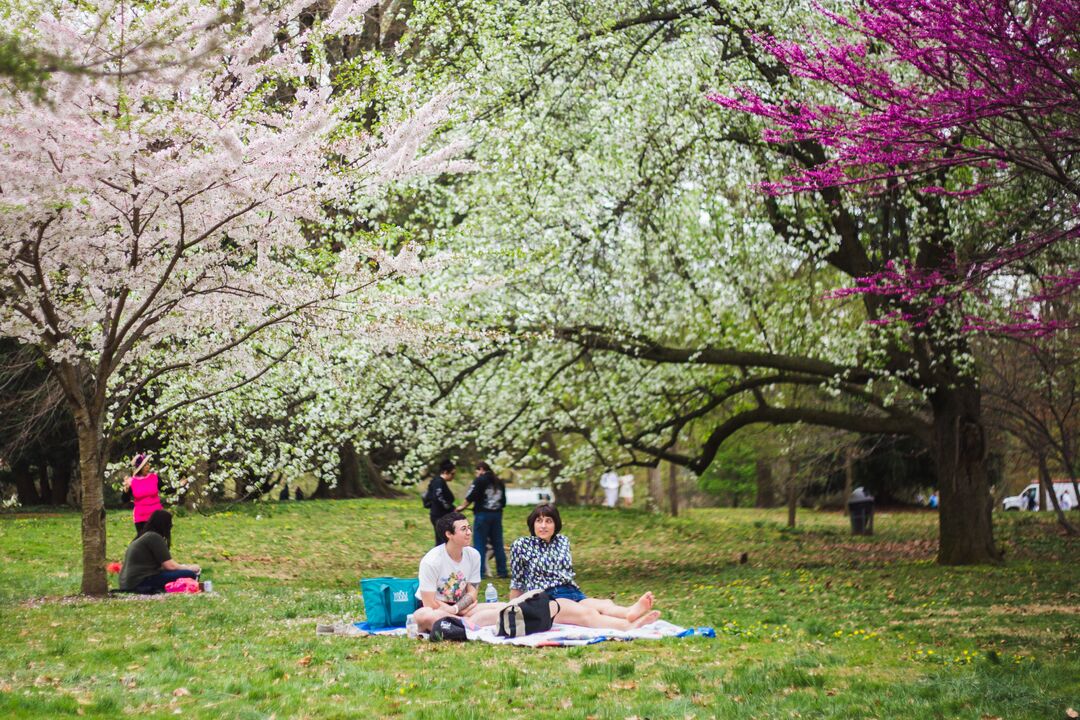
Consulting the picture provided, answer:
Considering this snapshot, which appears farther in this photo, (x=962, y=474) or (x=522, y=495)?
(x=522, y=495)

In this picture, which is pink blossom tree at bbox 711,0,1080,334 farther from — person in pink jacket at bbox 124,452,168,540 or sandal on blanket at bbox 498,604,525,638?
person in pink jacket at bbox 124,452,168,540

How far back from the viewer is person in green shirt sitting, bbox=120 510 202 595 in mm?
12648

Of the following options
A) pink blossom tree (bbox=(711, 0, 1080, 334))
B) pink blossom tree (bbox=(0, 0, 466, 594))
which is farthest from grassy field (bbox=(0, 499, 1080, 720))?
pink blossom tree (bbox=(0, 0, 466, 594))

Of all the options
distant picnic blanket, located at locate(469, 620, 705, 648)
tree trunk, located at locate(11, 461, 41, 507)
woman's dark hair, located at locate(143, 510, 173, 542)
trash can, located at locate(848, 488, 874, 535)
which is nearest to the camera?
distant picnic blanket, located at locate(469, 620, 705, 648)

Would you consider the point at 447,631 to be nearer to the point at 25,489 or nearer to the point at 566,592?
the point at 566,592

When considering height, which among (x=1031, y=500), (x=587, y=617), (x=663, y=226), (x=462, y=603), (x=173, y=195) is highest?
(x=663, y=226)

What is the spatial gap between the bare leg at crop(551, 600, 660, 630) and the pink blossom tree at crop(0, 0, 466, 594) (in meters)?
4.16

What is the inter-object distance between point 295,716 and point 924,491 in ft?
111

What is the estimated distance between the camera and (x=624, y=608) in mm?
9227

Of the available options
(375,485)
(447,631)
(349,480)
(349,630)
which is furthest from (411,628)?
(375,485)

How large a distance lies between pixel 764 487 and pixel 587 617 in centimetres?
3235

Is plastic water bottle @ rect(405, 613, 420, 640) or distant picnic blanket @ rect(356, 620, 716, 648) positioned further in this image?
plastic water bottle @ rect(405, 613, 420, 640)

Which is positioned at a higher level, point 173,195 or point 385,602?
point 173,195

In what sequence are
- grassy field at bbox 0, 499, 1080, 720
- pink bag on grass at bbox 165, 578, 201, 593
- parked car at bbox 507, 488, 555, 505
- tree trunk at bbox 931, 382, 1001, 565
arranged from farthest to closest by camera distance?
parked car at bbox 507, 488, 555, 505 → tree trunk at bbox 931, 382, 1001, 565 → pink bag on grass at bbox 165, 578, 201, 593 → grassy field at bbox 0, 499, 1080, 720
